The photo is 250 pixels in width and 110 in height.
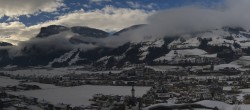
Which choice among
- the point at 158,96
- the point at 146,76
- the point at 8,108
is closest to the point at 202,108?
the point at 8,108

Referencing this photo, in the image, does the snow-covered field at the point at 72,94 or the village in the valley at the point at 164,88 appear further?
the snow-covered field at the point at 72,94

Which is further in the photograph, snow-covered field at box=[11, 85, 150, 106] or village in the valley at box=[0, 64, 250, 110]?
snow-covered field at box=[11, 85, 150, 106]

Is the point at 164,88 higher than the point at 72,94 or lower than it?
higher

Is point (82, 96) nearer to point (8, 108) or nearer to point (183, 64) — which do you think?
point (8, 108)

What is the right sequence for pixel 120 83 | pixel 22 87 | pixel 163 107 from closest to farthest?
1. pixel 163 107
2. pixel 22 87
3. pixel 120 83

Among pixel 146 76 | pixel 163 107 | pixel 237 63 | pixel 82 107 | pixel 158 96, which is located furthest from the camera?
pixel 237 63

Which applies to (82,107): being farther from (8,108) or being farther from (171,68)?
(171,68)

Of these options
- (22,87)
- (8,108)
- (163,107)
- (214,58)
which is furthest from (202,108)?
(214,58)

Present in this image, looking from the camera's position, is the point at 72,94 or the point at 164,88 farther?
the point at 164,88

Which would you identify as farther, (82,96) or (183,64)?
(183,64)
